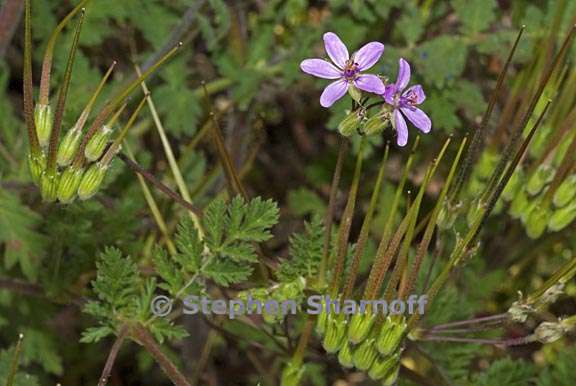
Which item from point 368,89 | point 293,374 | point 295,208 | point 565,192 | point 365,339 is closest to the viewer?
point 368,89

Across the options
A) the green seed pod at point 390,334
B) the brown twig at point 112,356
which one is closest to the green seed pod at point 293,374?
the green seed pod at point 390,334

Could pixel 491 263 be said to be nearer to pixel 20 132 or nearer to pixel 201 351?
pixel 201 351

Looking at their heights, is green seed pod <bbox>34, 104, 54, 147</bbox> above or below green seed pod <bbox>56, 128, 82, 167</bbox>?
above

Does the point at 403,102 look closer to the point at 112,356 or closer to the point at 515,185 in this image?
the point at 515,185

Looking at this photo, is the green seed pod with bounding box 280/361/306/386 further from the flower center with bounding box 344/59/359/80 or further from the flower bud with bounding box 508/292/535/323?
the flower center with bounding box 344/59/359/80

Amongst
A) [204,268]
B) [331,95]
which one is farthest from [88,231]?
[331,95]

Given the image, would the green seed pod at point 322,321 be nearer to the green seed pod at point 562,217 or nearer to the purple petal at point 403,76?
the purple petal at point 403,76

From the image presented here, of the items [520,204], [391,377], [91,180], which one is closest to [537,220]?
[520,204]

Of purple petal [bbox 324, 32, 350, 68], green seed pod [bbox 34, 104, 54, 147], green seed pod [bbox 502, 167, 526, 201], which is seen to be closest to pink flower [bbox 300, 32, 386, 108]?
purple petal [bbox 324, 32, 350, 68]
